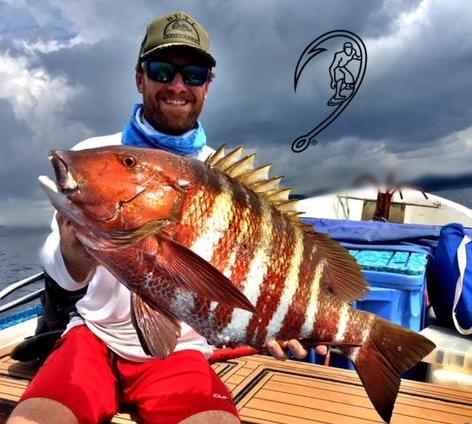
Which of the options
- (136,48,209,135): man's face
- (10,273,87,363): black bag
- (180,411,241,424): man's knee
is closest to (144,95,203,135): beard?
(136,48,209,135): man's face

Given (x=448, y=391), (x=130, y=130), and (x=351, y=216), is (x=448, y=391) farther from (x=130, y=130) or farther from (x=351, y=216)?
(x=351, y=216)

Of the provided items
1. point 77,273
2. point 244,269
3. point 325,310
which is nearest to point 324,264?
point 325,310

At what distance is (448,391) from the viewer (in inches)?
115

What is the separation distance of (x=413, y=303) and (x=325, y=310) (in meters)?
1.88

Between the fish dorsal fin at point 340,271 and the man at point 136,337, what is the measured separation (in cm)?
30

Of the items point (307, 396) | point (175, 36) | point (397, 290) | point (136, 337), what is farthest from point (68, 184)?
point (397, 290)

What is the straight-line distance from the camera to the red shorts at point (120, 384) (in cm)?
211

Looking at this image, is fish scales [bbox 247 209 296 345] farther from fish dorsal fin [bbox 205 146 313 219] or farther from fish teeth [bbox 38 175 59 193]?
fish teeth [bbox 38 175 59 193]

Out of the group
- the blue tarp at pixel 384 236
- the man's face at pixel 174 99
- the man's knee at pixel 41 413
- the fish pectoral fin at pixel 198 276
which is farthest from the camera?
the blue tarp at pixel 384 236

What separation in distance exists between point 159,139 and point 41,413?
1.26 m

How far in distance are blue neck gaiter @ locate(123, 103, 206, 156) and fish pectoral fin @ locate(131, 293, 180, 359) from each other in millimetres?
1061

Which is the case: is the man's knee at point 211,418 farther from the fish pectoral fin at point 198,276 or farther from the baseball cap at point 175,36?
the baseball cap at point 175,36

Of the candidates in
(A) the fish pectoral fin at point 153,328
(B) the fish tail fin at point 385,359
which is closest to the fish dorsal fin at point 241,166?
(A) the fish pectoral fin at point 153,328

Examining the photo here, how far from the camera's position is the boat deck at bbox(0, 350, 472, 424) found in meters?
2.61
